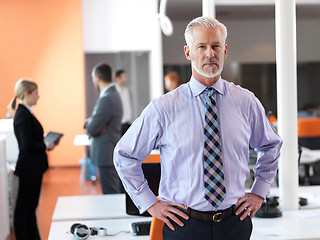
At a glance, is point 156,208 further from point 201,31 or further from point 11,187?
point 11,187


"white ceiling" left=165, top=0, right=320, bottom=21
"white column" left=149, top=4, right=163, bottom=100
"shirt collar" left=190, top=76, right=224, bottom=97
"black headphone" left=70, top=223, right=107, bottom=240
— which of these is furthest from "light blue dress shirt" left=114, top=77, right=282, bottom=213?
"white ceiling" left=165, top=0, right=320, bottom=21

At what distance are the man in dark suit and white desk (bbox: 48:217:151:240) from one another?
7.67 ft

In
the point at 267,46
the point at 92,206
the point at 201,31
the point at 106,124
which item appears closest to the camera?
the point at 201,31

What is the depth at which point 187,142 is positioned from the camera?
2496mm

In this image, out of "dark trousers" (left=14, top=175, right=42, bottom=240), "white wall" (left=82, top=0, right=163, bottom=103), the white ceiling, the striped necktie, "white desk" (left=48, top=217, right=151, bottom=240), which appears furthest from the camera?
the white ceiling

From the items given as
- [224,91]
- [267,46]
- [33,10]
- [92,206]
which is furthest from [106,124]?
[267,46]

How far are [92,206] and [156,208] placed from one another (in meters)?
1.77

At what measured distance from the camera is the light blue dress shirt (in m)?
2.50

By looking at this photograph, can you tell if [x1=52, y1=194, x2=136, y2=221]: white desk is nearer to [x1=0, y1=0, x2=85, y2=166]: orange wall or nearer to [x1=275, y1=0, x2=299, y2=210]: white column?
[x1=275, y1=0, x2=299, y2=210]: white column

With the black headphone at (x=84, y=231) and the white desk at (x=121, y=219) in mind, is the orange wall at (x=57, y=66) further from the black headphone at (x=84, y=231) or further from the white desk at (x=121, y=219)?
the black headphone at (x=84, y=231)

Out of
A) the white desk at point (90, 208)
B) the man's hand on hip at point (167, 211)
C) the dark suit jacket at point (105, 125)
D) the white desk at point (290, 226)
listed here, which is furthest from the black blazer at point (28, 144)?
the man's hand on hip at point (167, 211)

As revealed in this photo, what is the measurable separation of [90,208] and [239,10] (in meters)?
9.90

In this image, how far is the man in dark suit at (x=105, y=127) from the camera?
6109 millimetres

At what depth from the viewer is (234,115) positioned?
2568 mm
